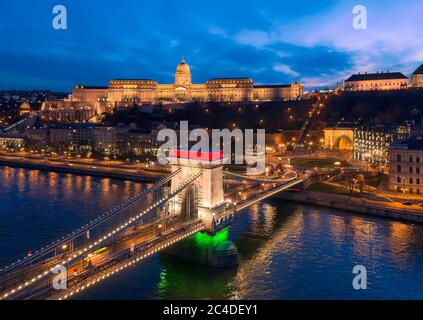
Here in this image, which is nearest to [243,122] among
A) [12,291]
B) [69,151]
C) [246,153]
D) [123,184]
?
[246,153]

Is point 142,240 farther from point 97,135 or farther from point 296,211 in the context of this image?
point 97,135

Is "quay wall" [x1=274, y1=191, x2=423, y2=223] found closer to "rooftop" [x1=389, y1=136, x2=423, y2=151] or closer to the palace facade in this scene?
"rooftop" [x1=389, y1=136, x2=423, y2=151]

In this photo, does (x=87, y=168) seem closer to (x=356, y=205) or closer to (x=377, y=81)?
(x=356, y=205)

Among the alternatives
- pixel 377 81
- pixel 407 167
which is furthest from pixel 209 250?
pixel 377 81

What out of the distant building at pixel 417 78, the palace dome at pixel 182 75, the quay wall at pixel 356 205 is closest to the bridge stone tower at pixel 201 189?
the quay wall at pixel 356 205

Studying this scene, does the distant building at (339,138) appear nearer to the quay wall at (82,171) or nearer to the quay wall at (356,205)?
the quay wall at (82,171)

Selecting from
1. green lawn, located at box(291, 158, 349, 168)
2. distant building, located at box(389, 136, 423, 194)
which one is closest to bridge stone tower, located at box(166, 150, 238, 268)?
distant building, located at box(389, 136, 423, 194)
